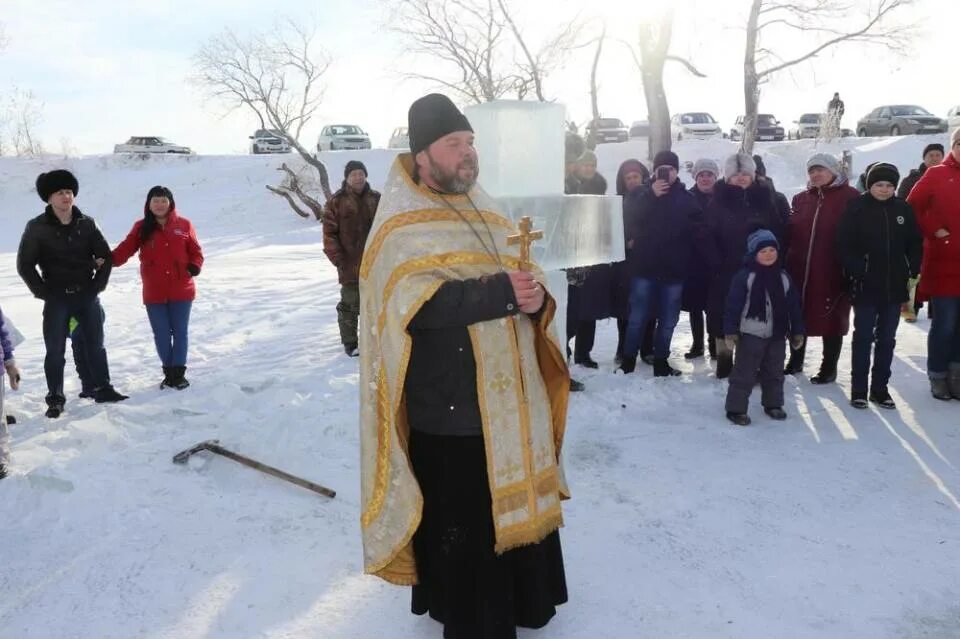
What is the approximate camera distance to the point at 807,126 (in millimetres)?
29609

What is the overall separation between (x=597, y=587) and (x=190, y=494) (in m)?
2.29

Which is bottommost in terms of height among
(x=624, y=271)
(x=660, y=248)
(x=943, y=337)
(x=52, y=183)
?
(x=943, y=337)

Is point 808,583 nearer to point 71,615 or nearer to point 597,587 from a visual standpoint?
point 597,587

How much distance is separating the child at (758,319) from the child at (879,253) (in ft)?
1.63

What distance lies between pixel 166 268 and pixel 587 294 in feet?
11.3

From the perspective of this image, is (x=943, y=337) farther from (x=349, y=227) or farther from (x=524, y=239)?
(x=349, y=227)

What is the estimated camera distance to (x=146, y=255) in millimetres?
5734

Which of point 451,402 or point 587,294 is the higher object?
point 451,402

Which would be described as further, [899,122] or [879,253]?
[899,122]

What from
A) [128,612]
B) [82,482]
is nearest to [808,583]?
[128,612]

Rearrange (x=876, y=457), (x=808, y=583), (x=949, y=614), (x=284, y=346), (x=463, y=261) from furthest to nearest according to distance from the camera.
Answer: (x=284, y=346)
(x=876, y=457)
(x=808, y=583)
(x=949, y=614)
(x=463, y=261)

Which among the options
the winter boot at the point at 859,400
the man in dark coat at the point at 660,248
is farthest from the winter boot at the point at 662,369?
the winter boot at the point at 859,400

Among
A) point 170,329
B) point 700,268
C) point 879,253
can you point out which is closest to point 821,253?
point 879,253

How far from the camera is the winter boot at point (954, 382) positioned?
16.9ft
